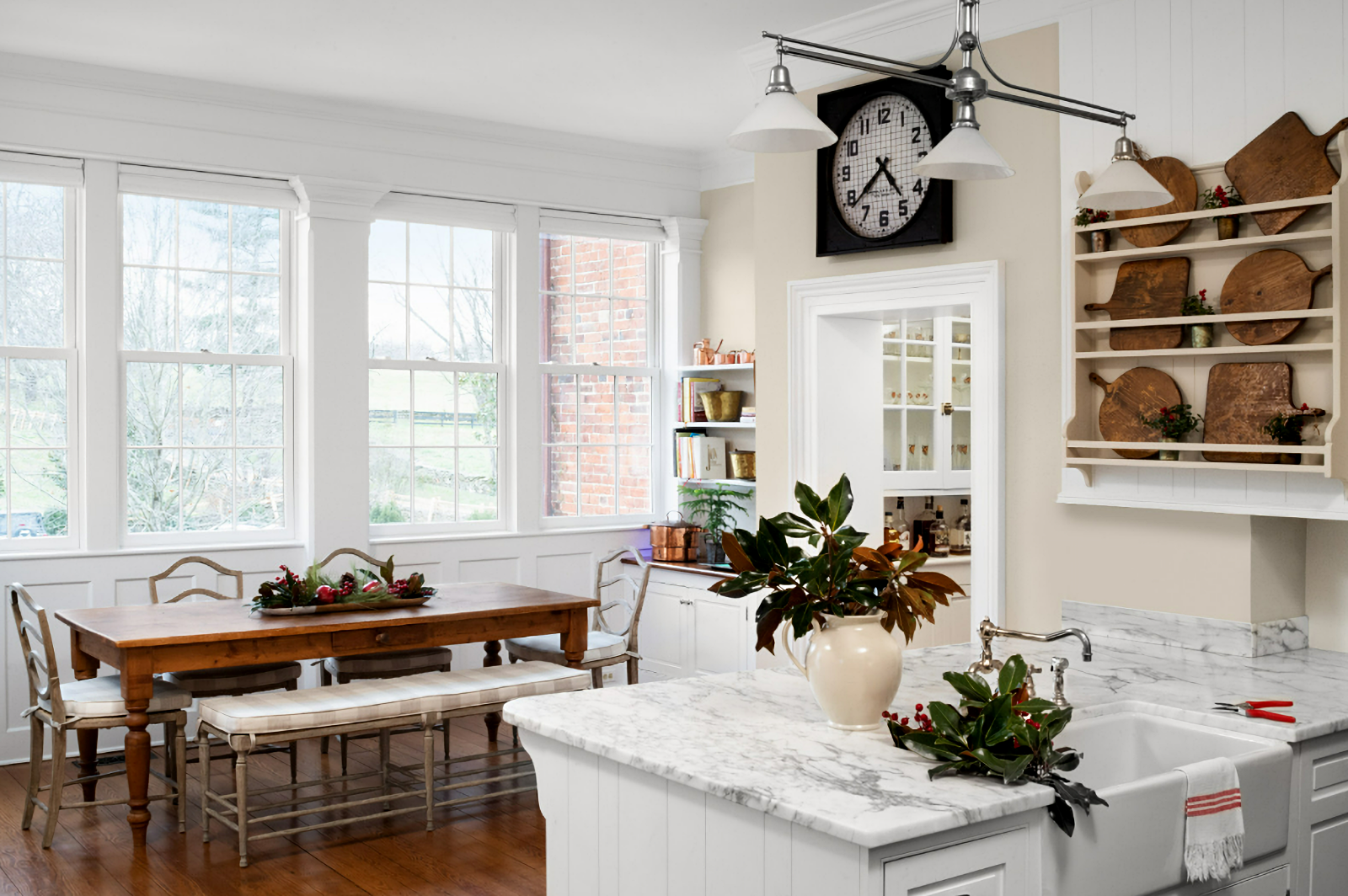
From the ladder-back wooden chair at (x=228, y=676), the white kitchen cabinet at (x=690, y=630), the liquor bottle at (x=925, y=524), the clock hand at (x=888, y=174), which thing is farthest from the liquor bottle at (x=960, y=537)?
the ladder-back wooden chair at (x=228, y=676)

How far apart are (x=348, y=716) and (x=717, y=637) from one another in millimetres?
2406

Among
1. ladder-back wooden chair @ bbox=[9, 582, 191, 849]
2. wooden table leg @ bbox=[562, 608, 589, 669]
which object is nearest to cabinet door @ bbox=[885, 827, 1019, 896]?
ladder-back wooden chair @ bbox=[9, 582, 191, 849]

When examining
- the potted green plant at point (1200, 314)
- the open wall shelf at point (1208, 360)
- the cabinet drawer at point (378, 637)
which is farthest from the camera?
the cabinet drawer at point (378, 637)

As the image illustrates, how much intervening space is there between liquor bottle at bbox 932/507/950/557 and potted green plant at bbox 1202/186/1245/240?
8.92 ft

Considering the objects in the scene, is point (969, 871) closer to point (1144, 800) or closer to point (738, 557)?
point (1144, 800)

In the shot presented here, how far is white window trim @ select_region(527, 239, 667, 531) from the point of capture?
6676mm

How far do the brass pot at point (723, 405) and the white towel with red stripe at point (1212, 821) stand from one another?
4.54 m

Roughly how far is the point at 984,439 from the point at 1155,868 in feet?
6.84

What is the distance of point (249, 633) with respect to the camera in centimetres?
431

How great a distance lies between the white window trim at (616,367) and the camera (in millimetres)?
6676

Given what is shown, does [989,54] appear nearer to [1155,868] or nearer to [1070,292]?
[1070,292]

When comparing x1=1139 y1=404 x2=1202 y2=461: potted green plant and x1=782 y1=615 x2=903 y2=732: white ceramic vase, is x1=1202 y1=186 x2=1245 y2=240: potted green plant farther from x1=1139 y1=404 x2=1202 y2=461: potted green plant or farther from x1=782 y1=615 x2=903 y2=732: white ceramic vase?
x1=782 y1=615 x2=903 y2=732: white ceramic vase

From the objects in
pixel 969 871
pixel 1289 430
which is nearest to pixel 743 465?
pixel 1289 430

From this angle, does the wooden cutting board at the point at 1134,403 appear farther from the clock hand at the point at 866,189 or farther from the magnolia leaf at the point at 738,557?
the magnolia leaf at the point at 738,557
